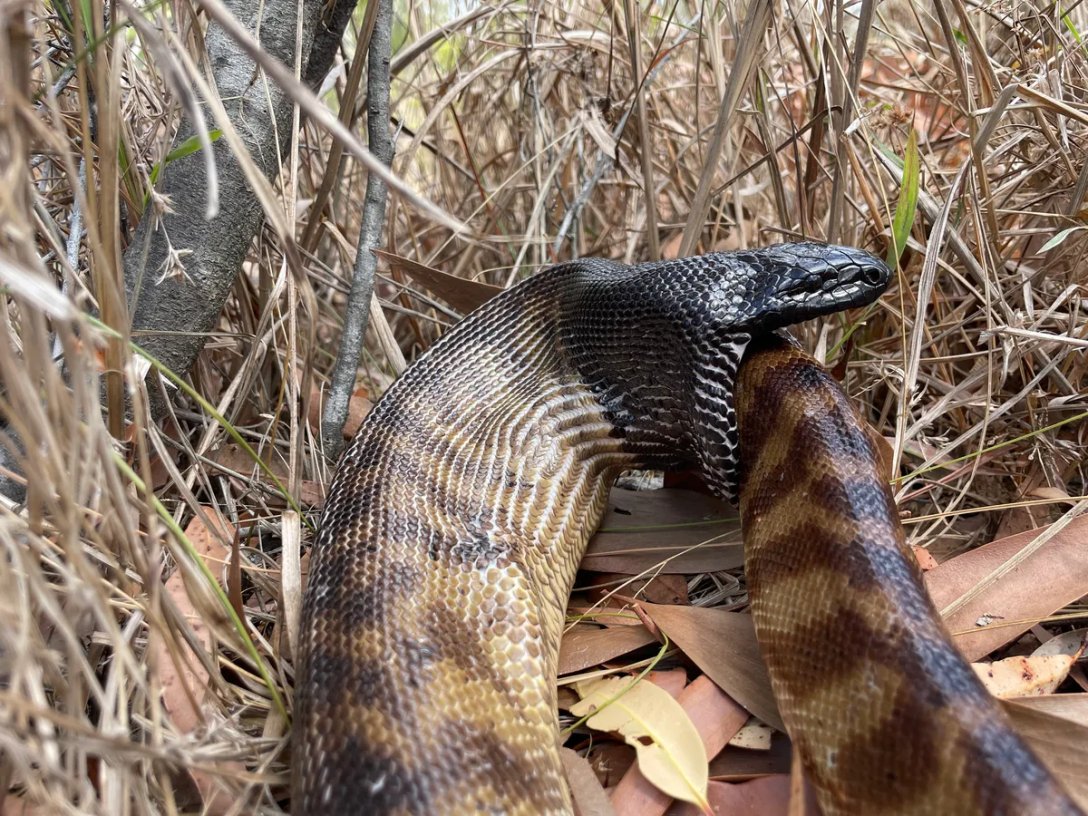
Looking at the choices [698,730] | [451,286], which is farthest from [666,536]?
[451,286]

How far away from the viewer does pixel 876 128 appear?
3705 mm

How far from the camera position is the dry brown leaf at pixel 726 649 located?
7.25 feet

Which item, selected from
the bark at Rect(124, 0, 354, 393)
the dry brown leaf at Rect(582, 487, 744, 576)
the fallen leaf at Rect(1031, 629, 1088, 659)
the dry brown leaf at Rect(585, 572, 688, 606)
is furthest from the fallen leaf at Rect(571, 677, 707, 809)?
the bark at Rect(124, 0, 354, 393)

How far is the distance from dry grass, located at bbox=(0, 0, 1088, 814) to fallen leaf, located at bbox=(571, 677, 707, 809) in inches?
32.6

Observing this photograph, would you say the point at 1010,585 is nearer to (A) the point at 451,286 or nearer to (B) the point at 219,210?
(A) the point at 451,286

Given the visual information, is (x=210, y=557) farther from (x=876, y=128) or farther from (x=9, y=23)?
(x=876, y=128)

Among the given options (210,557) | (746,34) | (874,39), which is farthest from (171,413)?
(874,39)

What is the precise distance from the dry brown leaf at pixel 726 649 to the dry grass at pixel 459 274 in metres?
0.75

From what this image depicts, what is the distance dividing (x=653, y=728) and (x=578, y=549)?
2.40 feet

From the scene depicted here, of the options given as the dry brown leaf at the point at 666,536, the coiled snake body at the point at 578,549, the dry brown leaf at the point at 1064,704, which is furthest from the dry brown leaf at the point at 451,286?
the dry brown leaf at the point at 1064,704

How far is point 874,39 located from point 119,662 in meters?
4.67

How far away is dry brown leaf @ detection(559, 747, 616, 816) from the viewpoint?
1.96m

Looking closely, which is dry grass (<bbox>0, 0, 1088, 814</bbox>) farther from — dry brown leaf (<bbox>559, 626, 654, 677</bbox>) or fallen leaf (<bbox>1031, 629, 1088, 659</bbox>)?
dry brown leaf (<bbox>559, 626, 654, 677</bbox>)

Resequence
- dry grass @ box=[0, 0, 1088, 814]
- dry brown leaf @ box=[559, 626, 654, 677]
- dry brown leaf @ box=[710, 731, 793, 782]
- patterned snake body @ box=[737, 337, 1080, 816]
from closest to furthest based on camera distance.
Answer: dry grass @ box=[0, 0, 1088, 814] → patterned snake body @ box=[737, 337, 1080, 816] → dry brown leaf @ box=[710, 731, 793, 782] → dry brown leaf @ box=[559, 626, 654, 677]
